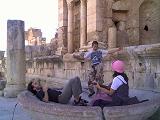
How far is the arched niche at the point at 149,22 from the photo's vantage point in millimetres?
15914

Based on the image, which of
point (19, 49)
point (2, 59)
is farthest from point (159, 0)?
point (2, 59)

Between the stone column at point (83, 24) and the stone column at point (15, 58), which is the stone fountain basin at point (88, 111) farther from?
the stone column at point (83, 24)

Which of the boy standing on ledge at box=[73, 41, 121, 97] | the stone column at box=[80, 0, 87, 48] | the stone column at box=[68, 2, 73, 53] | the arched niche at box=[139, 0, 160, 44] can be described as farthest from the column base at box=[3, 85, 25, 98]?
the stone column at box=[68, 2, 73, 53]

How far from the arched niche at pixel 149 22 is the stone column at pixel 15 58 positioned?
5.92m

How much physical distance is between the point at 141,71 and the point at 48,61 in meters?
8.62

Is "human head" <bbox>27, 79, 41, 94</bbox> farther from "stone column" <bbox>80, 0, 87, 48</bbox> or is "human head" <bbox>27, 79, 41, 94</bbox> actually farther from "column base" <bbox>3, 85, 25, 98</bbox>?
"stone column" <bbox>80, 0, 87, 48</bbox>

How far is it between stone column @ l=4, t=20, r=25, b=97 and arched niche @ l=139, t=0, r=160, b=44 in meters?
5.92

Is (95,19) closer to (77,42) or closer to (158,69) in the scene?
(77,42)

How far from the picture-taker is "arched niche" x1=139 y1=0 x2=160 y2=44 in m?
15.9

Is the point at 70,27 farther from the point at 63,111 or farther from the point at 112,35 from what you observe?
the point at 63,111

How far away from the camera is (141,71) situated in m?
7.57

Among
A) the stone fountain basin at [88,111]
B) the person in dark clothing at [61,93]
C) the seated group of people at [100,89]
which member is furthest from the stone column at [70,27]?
the stone fountain basin at [88,111]

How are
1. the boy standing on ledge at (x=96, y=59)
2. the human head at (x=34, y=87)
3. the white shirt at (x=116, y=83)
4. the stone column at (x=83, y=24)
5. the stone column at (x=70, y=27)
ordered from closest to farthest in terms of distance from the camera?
the white shirt at (x=116, y=83) → the human head at (x=34, y=87) → the boy standing on ledge at (x=96, y=59) → the stone column at (x=83, y=24) → the stone column at (x=70, y=27)

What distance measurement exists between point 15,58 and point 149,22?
22.1ft
